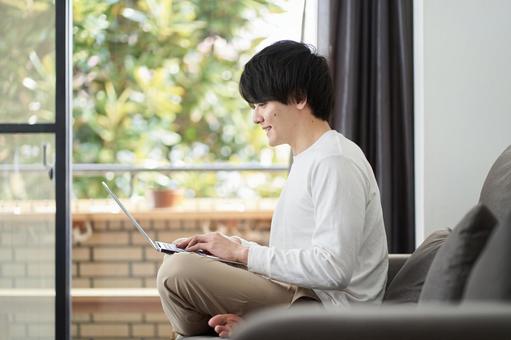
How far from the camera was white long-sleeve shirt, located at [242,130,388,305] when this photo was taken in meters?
2.29

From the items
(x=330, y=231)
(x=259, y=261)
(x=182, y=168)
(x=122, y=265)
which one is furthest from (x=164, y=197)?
(x=330, y=231)

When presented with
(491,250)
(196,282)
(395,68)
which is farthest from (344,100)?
(491,250)

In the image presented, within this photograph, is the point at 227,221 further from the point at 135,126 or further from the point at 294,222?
the point at 294,222

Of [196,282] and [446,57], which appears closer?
[196,282]

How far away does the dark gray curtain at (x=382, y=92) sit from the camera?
3695 mm

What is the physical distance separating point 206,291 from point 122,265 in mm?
2888

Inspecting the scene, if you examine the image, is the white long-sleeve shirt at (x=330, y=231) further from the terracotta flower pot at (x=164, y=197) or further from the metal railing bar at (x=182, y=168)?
the terracotta flower pot at (x=164, y=197)

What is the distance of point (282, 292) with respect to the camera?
2438 millimetres

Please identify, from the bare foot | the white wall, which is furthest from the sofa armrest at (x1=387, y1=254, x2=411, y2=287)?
the white wall

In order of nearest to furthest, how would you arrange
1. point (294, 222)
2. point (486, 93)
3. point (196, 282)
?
1. point (196, 282)
2. point (294, 222)
3. point (486, 93)

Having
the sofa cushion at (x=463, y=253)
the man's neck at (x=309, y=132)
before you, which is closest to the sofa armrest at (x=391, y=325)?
the sofa cushion at (x=463, y=253)

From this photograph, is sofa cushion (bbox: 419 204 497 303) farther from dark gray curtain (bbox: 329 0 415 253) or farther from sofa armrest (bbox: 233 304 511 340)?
dark gray curtain (bbox: 329 0 415 253)

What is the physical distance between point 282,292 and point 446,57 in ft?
4.39

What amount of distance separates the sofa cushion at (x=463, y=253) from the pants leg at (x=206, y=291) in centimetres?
71
